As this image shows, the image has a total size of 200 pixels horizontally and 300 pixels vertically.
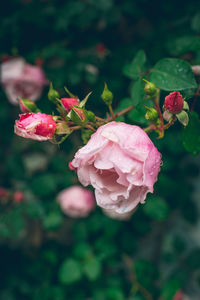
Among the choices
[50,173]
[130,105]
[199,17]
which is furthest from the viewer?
[50,173]

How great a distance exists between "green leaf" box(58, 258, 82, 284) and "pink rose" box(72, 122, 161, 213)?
2.84 feet

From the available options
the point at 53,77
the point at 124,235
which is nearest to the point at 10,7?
the point at 53,77

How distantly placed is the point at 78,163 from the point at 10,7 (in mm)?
1122

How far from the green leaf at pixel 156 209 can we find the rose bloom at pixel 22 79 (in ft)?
2.32

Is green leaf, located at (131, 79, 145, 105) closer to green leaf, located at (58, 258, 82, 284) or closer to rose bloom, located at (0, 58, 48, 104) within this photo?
rose bloom, located at (0, 58, 48, 104)

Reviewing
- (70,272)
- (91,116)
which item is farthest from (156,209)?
(91,116)

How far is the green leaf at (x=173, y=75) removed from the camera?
2.22ft

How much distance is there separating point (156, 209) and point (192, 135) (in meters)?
0.66

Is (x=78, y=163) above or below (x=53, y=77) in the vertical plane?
above

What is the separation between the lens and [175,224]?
1.66 m

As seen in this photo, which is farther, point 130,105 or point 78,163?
point 130,105

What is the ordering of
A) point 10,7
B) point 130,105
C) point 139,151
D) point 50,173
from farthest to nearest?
point 50,173
point 10,7
point 130,105
point 139,151

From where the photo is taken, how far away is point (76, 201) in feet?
4.32

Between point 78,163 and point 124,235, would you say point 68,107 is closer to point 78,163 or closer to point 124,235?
point 78,163
